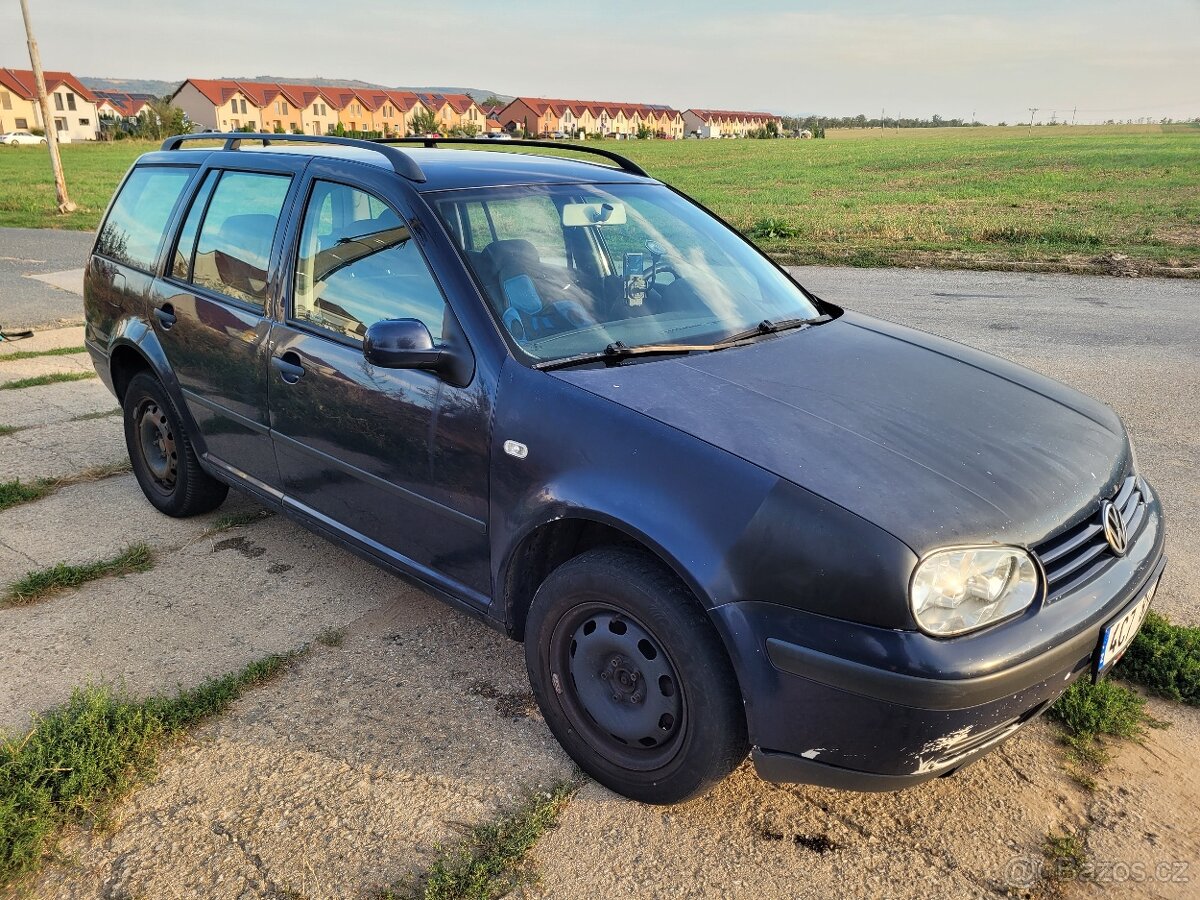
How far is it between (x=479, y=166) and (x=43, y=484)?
336 cm

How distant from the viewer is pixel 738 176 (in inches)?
1593

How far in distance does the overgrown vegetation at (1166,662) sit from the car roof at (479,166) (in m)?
2.64

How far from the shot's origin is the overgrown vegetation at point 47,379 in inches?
281

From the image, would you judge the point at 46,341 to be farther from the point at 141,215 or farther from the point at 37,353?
the point at 141,215

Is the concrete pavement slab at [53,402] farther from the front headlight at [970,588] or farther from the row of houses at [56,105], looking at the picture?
the row of houses at [56,105]

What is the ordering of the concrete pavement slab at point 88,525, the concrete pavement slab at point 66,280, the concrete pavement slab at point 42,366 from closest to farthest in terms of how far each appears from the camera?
the concrete pavement slab at point 88,525 < the concrete pavement slab at point 42,366 < the concrete pavement slab at point 66,280

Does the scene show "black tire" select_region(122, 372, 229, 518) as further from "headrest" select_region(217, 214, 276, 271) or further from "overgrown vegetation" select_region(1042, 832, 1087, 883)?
"overgrown vegetation" select_region(1042, 832, 1087, 883)

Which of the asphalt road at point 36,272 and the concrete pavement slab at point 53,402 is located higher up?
the concrete pavement slab at point 53,402

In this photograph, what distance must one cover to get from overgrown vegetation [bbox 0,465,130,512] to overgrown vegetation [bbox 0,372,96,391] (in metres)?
2.37

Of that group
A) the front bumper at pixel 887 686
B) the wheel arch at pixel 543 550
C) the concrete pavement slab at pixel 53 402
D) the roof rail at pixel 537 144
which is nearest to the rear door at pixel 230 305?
the roof rail at pixel 537 144

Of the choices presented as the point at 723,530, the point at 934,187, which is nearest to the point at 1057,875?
the point at 723,530

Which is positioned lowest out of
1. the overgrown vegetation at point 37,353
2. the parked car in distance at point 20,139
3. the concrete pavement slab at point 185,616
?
the parked car in distance at point 20,139

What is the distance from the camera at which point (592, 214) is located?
349 cm

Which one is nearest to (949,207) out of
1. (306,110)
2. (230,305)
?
(230,305)
